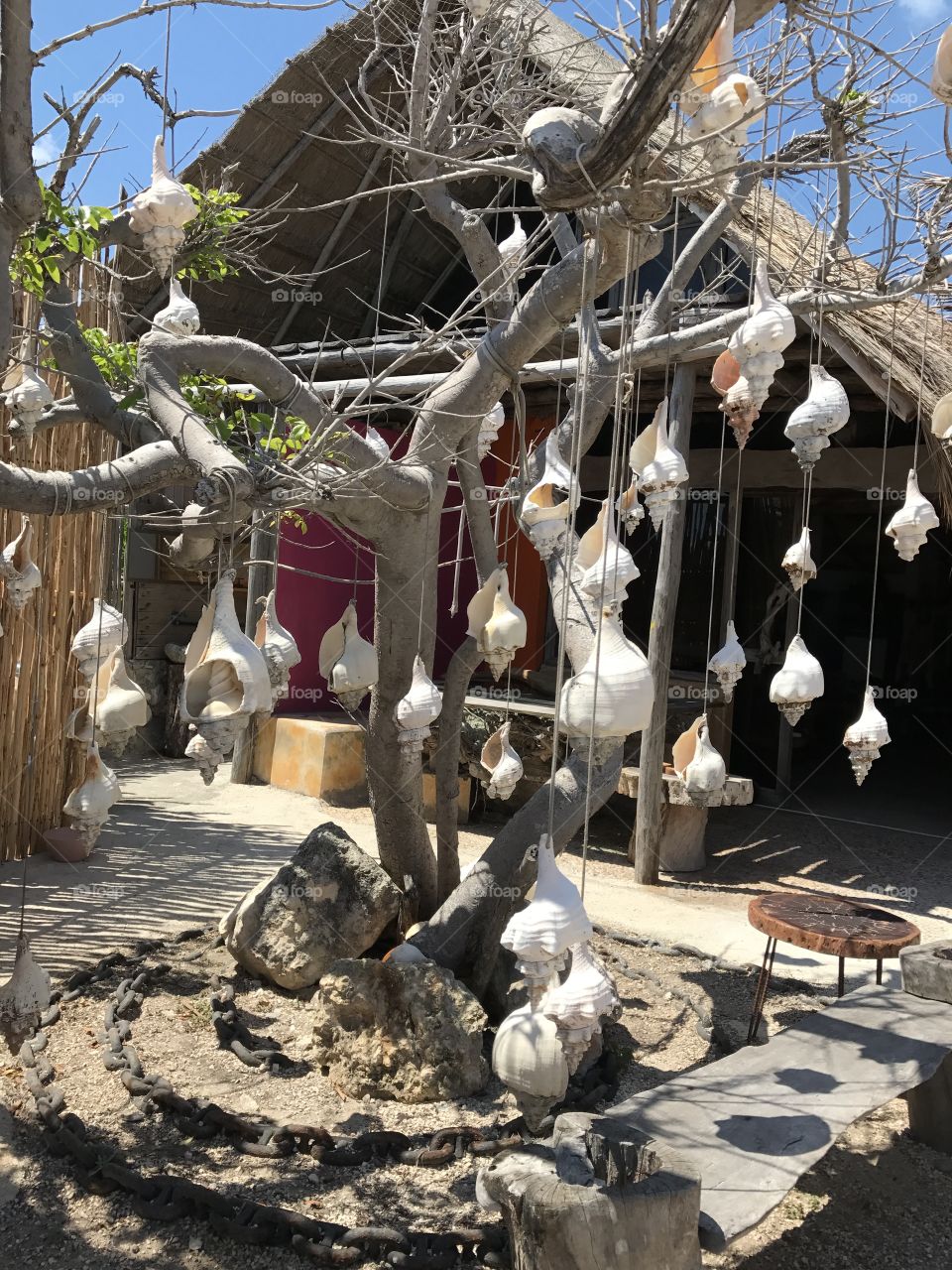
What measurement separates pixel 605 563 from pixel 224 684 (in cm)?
89

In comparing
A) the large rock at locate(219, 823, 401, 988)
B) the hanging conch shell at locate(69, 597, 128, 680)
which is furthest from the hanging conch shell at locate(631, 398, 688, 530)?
the large rock at locate(219, 823, 401, 988)

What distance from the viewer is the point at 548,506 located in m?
3.11

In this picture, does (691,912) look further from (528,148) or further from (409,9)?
(409,9)

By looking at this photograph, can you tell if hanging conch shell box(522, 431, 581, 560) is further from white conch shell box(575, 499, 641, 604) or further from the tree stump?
the tree stump

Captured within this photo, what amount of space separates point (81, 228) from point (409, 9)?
4174mm

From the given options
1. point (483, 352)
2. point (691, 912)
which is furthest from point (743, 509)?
point (483, 352)

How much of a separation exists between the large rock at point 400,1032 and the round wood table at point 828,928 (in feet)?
3.59

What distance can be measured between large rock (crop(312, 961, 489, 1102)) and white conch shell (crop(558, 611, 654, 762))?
6.36 ft

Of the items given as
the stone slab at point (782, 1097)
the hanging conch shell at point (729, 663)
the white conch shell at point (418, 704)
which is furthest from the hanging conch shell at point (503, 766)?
the stone slab at point (782, 1097)

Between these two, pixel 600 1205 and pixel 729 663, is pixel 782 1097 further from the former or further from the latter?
pixel 729 663

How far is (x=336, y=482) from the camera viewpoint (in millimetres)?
2861

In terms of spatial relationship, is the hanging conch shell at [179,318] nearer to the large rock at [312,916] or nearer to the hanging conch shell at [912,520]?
the large rock at [312,916]

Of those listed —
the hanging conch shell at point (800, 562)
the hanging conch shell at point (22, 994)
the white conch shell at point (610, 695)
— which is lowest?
the hanging conch shell at point (22, 994)

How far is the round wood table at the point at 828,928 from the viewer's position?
3516 millimetres
